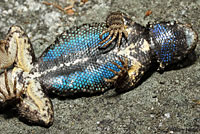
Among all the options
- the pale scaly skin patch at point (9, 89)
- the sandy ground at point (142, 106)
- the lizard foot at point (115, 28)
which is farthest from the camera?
the lizard foot at point (115, 28)

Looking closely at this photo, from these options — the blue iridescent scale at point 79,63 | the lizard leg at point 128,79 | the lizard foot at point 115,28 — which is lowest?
the lizard leg at point 128,79

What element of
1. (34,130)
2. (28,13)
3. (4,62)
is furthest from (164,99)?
(28,13)

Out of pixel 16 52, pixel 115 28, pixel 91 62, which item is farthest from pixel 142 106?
pixel 16 52

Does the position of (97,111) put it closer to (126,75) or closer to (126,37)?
(126,75)

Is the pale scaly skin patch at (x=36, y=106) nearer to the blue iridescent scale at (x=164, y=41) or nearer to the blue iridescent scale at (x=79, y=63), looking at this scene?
the blue iridescent scale at (x=79, y=63)

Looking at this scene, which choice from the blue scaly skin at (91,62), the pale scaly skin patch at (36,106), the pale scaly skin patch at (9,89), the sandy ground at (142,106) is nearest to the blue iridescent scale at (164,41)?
the blue scaly skin at (91,62)

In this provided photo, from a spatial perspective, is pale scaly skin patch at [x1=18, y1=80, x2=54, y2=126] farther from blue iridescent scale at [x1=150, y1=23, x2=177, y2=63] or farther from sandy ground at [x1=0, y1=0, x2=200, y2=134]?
blue iridescent scale at [x1=150, y1=23, x2=177, y2=63]

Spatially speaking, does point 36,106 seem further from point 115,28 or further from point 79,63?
point 115,28

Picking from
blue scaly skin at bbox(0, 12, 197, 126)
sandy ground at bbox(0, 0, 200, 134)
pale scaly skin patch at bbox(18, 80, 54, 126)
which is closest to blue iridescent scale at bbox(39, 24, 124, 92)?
blue scaly skin at bbox(0, 12, 197, 126)
